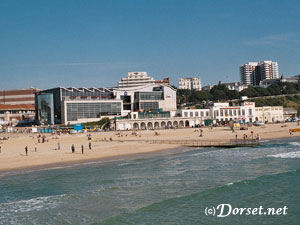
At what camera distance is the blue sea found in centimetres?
1884

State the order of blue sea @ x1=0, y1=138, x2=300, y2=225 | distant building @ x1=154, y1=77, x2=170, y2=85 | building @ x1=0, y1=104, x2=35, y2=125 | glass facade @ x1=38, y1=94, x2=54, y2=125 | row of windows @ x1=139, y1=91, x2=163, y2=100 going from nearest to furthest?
blue sea @ x1=0, y1=138, x2=300, y2=225 < glass facade @ x1=38, y1=94, x2=54, y2=125 < row of windows @ x1=139, y1=91, x2=163, y2=100 < building @ x1=0, y1=104, x2=35, y2=125 < distant building @ x1=154, y1=77, x2=170, y2=85

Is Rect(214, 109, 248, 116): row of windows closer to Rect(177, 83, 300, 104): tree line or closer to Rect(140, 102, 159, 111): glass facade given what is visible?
Rect(140, 102, 159, 111): glass facade

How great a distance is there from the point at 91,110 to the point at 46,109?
15.4 meters

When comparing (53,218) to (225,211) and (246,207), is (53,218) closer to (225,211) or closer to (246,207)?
(225,211)

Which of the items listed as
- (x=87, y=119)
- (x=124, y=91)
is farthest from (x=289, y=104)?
(x=87, y=119)

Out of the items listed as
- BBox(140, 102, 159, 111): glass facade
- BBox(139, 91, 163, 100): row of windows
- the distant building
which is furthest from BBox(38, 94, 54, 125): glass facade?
the distant building

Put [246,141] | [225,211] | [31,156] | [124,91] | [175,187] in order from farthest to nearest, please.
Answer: [124,91] → [246,141] → [31,156] → [175,187] → [225,211]

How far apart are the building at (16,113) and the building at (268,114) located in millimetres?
84731

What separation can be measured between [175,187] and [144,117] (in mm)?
79008

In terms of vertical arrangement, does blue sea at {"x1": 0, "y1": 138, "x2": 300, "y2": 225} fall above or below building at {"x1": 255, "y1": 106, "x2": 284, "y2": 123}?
below

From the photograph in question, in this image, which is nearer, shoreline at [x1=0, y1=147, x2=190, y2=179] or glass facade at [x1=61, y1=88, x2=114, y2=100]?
shoreline at [x1=0, y1=147, x2=190, y2=179]

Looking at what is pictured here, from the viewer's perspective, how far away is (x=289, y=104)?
156750 millimetres

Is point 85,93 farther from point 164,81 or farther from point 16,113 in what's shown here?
point 164,81

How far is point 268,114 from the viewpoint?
4528 inches
